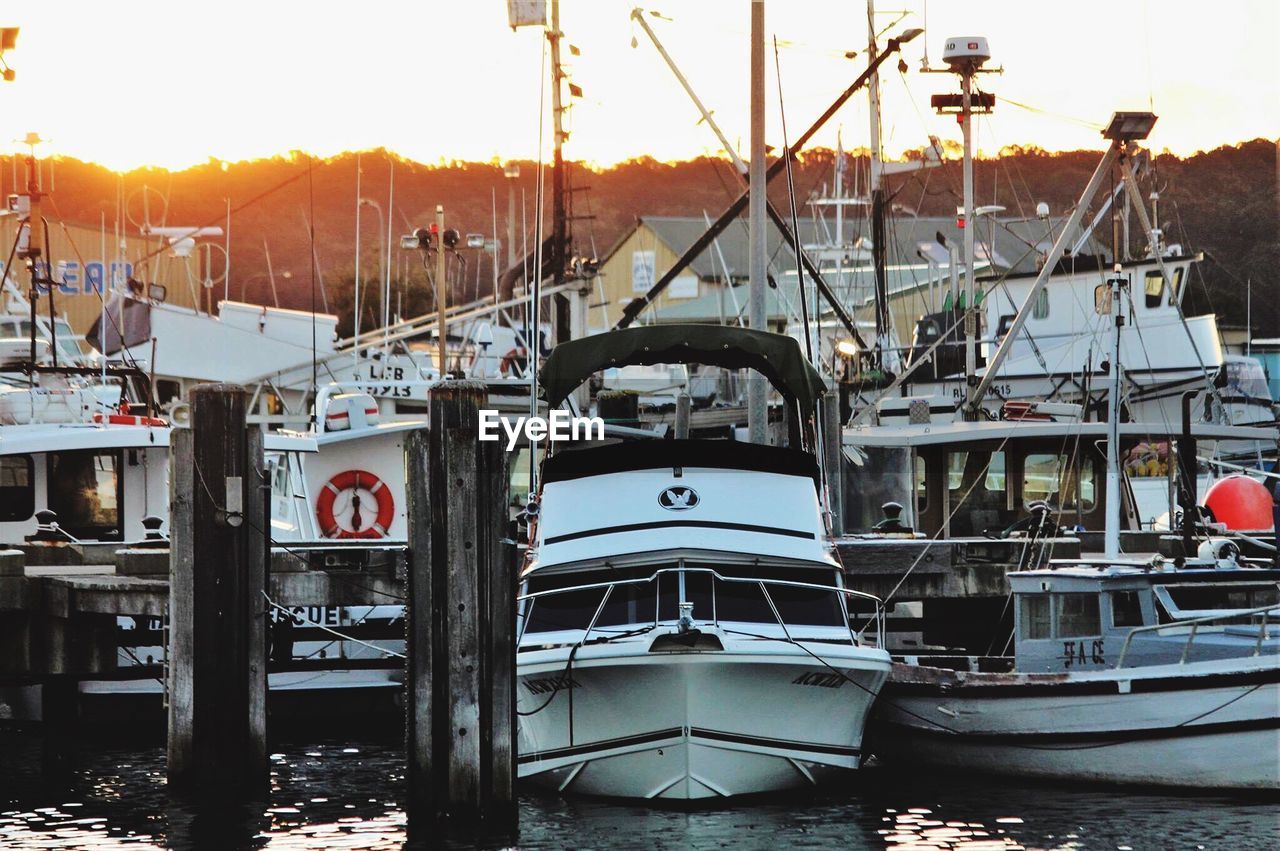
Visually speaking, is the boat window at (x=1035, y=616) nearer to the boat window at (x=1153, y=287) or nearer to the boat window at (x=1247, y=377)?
the boat window at (x=1153, y=287)

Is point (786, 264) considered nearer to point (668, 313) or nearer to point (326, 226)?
point (668, 313)

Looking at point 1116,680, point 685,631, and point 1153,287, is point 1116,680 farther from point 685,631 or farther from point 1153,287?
point 1153,287

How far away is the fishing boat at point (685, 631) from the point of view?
1451 centimetres

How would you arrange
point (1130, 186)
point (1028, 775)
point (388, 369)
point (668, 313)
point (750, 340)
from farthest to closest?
1. point (668, 313)
2. point (388, 369)
3. point (1130, 186)
4. point (750, 340)
5. point (1028, 775)

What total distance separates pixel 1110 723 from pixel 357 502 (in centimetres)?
1066

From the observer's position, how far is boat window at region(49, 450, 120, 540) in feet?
71.3

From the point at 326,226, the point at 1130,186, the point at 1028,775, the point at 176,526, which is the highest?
the point at 326,226

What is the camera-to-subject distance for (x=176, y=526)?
47.7ft

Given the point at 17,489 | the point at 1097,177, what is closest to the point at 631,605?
the point at 17,489

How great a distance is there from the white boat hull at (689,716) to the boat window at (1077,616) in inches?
89.0

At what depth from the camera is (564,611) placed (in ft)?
50.8

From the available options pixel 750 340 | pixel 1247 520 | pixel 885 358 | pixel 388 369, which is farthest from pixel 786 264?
pixel 750 340

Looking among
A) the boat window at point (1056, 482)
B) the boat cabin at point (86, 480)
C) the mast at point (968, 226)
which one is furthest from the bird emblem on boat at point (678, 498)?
the mast at point (968, 226)

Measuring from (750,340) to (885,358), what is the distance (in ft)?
78.1
